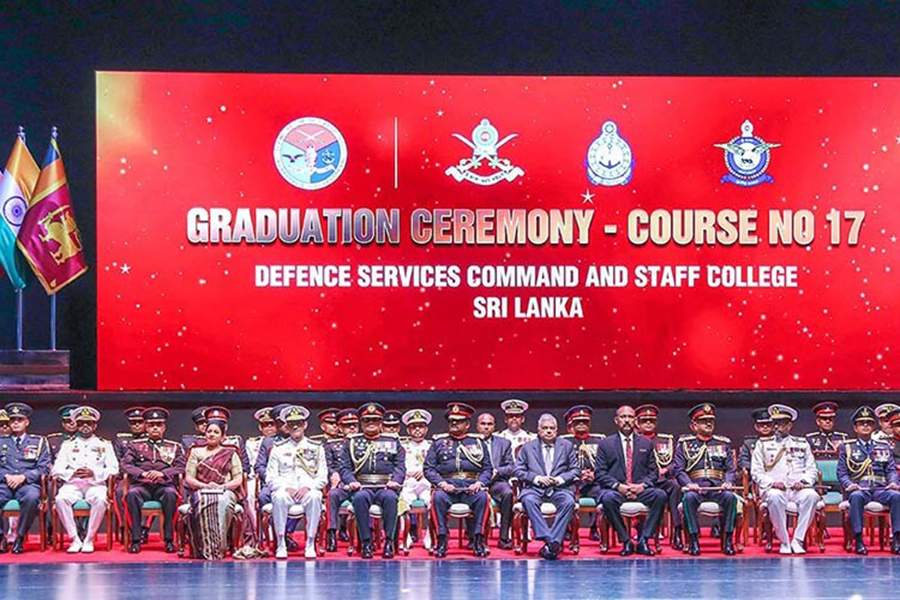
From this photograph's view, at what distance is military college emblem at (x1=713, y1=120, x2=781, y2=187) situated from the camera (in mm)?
10938

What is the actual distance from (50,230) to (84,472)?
2.25 metres

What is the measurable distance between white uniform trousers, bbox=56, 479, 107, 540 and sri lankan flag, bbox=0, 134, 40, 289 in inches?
82.4

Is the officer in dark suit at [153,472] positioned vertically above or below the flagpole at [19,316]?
below

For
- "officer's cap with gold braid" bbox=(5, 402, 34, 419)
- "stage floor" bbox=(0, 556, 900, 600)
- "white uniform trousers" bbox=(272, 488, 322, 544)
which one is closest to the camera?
"stage floor" bbox=(0, 556, 900, 600)

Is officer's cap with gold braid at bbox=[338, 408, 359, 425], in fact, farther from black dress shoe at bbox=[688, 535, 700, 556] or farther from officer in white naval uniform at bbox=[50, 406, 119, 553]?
black dress shoe at bbox=[688, 535, 700, 556]

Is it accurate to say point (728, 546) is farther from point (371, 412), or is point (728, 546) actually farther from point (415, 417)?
point (371, 412)

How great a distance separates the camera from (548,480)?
9344 mm

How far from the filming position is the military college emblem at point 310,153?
1085 cm

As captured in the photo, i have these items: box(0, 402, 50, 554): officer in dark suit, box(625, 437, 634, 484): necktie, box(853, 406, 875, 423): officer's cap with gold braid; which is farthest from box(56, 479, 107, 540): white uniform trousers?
box(853, 406, 875, 423): officer's cap with gold braid

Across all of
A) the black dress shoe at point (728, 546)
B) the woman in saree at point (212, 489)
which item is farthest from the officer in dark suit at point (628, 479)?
the woman in saree at point (212, 489)

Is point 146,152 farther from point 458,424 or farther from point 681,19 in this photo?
point 681,19

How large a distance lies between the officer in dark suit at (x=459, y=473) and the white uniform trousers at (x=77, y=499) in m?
2.15

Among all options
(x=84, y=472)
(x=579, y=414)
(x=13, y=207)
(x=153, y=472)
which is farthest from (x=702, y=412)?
(x=13, y=207)

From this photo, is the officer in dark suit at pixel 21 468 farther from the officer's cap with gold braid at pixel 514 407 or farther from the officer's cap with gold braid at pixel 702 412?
the officer's cap with gold braid at pixel 702 412
